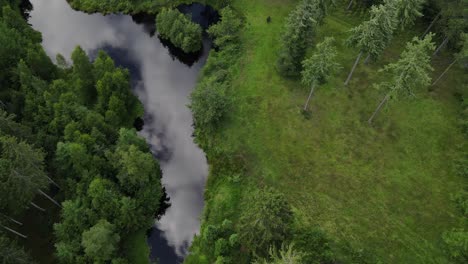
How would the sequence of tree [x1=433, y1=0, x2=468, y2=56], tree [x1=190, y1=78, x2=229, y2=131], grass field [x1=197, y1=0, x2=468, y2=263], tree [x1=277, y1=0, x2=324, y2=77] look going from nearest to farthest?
grass field [x1=197, y1=0, x2=468, y2=263], tree [x1=277, y1=0, x2=324, y2=77], tree [x1=190, y1=78, x2=229, y2=131], tree [x1=433, y1=0, x2=468, y2=56]

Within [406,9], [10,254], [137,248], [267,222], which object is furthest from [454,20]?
[10,254]

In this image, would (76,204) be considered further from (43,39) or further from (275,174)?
(43,39)

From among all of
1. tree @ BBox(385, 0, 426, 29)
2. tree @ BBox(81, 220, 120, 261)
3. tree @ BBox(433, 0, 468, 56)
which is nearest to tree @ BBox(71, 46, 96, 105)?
tree @ BBox(81, 220, 120, 261)

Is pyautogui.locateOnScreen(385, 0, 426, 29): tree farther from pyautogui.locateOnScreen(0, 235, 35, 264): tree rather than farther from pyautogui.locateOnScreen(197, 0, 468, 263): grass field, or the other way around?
pyautogui.locateOnScreen(0, 235, 35, 264): tree

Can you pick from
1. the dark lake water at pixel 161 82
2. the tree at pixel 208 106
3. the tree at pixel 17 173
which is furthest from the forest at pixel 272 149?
the dark lake water at pixel 161 82

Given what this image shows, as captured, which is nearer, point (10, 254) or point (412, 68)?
point (10, 254)

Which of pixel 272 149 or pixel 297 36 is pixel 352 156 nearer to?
pixel 272 149
